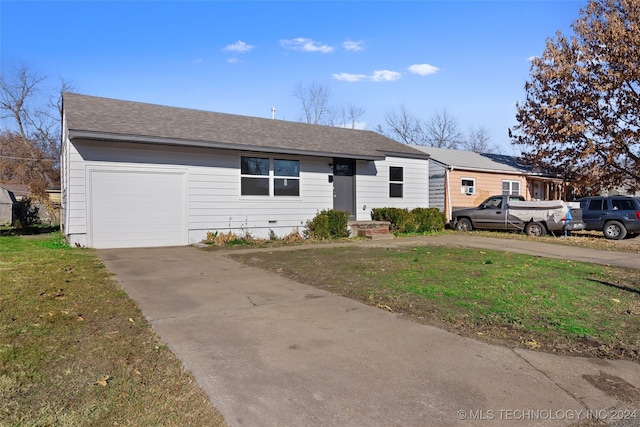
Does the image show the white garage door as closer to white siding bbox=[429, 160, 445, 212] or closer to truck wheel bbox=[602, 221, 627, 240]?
white siding bbox=[429, 160, 445, 212]

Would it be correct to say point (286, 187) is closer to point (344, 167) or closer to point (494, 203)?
point (344, 167)

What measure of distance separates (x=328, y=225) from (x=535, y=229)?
27.1 feet

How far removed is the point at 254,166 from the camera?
1439 centimetres

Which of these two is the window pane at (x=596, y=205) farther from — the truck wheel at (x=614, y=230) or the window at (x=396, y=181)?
the window at (x=396, y=181)

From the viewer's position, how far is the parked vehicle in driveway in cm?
1583

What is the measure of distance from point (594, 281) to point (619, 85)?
15929 mm

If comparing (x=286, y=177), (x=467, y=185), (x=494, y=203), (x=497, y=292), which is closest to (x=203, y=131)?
(x=286, y=177)

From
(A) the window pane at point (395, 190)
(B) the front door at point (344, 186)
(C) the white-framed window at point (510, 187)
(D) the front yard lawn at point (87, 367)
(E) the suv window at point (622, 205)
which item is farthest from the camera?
(C) the white-framed window at point (510, 187)

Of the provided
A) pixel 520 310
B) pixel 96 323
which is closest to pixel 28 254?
pixel 96 323

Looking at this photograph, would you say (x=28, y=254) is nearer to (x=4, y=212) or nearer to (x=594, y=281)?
(x=594, y=281)

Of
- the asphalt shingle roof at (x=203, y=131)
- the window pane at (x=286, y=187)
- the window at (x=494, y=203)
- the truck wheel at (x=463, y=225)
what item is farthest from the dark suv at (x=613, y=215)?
the window pane at (x=286, y=187)

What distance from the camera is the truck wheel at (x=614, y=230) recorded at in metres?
15.8

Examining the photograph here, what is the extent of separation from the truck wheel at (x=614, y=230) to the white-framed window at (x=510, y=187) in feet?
23.8

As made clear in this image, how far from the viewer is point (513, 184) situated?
78.5 ft
